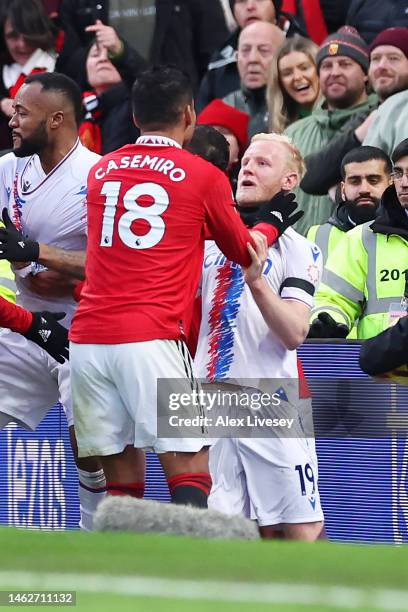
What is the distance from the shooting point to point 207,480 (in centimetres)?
601

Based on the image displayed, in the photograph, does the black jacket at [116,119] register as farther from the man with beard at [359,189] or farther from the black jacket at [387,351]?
the black jacket at [387,351]

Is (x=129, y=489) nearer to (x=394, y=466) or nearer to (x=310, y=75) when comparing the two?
(x=394, y=466)

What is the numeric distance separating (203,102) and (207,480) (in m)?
5.67

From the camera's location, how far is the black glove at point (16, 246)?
6895 mm

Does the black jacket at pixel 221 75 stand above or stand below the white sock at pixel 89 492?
above

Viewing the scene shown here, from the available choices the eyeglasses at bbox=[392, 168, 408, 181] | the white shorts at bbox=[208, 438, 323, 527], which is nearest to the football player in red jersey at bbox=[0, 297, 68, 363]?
the white shorts at bbox=[208, 438, 323, 527]

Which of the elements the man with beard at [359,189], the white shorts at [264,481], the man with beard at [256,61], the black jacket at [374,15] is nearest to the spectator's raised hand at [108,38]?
the man with beard at [256,61]

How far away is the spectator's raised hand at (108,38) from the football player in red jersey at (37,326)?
4.47 meters

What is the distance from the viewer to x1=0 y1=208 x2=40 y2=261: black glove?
6.89 metres

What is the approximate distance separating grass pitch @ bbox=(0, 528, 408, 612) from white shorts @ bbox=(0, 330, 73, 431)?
3.75 m

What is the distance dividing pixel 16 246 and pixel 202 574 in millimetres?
3797

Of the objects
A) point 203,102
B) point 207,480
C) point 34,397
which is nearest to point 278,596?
point 207,480

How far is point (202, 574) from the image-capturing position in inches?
132

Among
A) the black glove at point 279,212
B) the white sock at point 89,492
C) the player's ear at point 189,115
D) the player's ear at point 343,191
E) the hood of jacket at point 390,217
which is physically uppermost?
the player's ear at point 189,115
